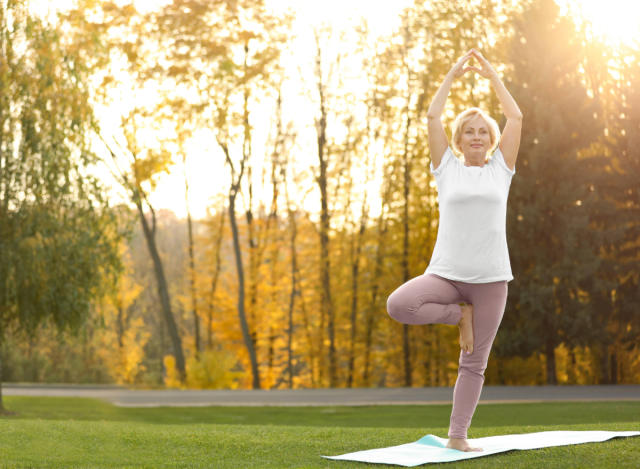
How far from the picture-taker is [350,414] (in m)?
14.1

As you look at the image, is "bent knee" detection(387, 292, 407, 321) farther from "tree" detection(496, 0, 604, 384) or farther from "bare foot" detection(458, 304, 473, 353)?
"tree" detection(496, 0, 604, 384)

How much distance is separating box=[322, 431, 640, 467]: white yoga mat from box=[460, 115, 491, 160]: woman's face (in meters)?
1.97

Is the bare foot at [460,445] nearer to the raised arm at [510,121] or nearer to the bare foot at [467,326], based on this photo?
the bare foot at [467,326]

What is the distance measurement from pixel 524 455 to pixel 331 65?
18.9 m

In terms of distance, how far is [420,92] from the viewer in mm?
22078

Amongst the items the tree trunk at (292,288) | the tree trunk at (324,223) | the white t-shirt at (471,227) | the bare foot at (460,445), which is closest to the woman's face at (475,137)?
the white t-shirt at (471,227)

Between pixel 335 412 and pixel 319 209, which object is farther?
pixel 319 209

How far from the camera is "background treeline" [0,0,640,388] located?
1942 cm

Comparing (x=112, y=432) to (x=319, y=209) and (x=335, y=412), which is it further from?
(x=319, y=209)

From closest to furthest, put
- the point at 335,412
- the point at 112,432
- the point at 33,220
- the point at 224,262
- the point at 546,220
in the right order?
the point at 112,432, the point at 33,220, the point at 335,412, the point at 546,220, the point at 224,262

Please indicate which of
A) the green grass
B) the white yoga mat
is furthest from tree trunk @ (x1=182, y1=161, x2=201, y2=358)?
the white yoga mat

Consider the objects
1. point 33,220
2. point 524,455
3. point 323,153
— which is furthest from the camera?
point 323,153

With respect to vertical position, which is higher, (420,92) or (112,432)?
(420,92)

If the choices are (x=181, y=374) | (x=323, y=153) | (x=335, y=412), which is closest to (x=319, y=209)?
(x=323, y=153)
